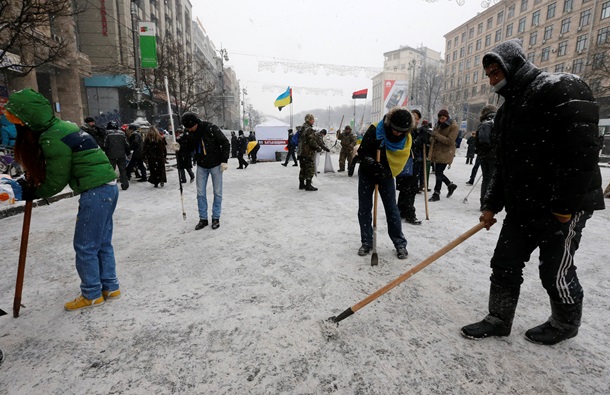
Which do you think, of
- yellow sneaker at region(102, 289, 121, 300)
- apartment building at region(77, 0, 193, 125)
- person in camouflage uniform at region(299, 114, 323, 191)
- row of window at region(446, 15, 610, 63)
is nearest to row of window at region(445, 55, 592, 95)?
row of window at region(446, 15, 610, 63)

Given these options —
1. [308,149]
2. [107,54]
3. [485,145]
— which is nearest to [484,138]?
[485,145]

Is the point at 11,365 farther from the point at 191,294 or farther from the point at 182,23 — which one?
the point at 182,23

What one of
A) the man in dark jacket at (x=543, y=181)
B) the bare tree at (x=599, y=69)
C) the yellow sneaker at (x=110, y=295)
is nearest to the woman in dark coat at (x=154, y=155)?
the yellow sneaker at (x=110, y=295)

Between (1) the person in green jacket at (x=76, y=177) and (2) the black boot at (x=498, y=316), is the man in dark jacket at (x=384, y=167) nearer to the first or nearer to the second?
(2) the black boot at (x=498, y=316)

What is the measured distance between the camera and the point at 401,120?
351cm

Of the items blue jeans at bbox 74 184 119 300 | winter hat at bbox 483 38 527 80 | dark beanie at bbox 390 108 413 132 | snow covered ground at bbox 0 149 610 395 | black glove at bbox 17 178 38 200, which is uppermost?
winter hat at bbox 483 38 527 80

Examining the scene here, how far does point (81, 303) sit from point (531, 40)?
62.3 m

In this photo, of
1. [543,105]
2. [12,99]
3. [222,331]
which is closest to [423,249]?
[543,105]

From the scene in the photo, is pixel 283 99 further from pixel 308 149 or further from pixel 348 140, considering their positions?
pixel 308 149

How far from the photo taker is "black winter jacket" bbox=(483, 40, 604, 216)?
1.83m

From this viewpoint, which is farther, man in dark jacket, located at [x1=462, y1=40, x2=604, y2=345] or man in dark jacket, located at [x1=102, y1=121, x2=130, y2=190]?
man in dark jacket, located at [x1=102, y1=121, x2=130, y2=190]

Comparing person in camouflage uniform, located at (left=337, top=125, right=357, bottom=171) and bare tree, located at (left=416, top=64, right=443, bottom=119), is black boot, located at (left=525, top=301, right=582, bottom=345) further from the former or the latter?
bare tree, located at (left=416, top=64, right=443, bottom=119)

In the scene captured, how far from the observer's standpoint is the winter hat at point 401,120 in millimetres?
3510

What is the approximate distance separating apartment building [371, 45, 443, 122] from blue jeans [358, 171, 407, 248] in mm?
15168
